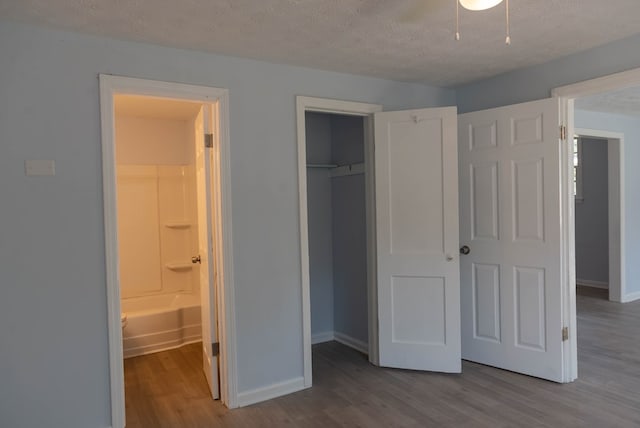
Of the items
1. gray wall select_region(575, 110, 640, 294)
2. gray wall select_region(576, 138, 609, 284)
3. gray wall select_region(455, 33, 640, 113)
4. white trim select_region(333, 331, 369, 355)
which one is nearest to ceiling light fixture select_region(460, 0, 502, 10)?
gray wall select_region(455, 33, 640, 113)

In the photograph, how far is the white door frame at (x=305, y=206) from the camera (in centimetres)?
321

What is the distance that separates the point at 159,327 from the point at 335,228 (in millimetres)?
1958

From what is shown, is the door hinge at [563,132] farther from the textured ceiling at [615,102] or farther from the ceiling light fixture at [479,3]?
the ceiling light fixture at [479,3]

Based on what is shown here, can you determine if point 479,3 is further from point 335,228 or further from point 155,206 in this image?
point 155,206

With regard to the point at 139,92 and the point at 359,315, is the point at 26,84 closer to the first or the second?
the point at 139,92

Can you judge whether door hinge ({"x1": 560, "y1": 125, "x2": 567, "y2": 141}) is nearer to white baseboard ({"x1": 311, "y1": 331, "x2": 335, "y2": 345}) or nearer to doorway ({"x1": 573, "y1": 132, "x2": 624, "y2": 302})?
white baseboard ({"x1": 311, "y1": 331, "x2": 335, "y2": 345})

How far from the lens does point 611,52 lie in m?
2.88

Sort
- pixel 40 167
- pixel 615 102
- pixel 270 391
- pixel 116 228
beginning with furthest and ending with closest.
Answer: pixel 615 102 → pixel 270 391 → pixel 116 228 → pixel 40 167

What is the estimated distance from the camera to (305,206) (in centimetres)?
323

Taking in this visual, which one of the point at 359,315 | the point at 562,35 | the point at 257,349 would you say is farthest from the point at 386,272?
the point at 562,35

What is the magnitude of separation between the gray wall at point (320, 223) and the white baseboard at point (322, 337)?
29 mm

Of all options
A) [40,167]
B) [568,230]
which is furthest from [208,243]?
[568,230]

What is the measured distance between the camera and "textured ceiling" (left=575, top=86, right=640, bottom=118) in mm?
4352

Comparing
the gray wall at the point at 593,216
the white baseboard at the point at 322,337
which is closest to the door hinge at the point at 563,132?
the white baseboard at the point at 322,337
